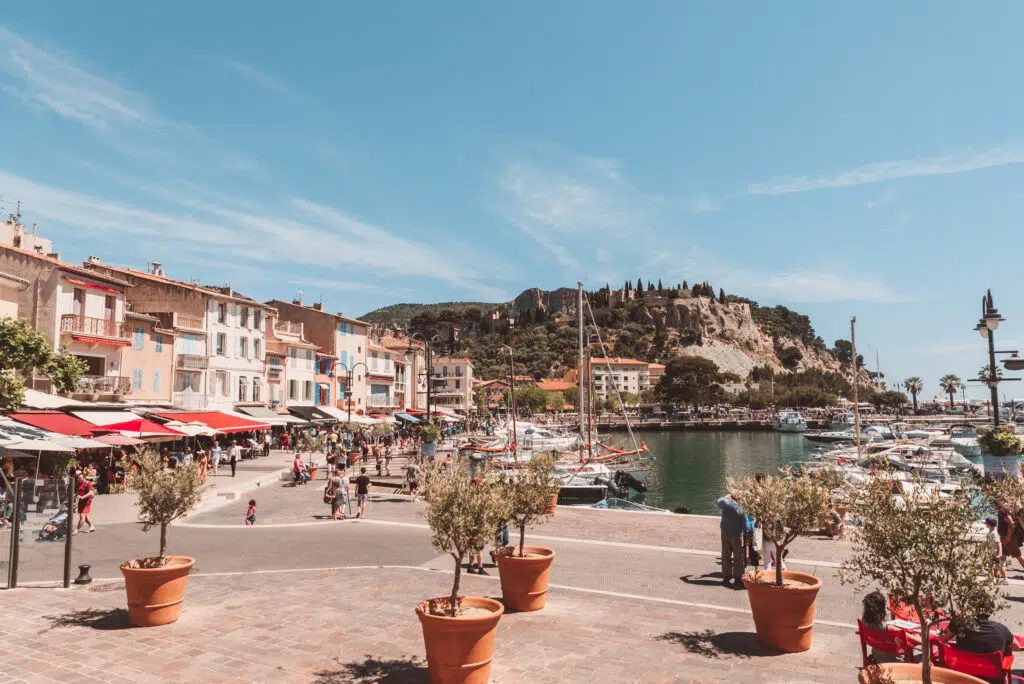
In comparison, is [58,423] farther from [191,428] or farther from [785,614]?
[785,614]

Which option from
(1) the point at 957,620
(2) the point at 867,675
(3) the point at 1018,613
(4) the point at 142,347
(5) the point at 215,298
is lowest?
(3) the point at 1018,613

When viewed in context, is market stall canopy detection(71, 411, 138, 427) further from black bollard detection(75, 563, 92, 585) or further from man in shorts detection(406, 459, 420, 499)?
black bollard detection(75, 563, 92, 585)

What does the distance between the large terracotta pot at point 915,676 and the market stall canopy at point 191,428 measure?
24.0 m

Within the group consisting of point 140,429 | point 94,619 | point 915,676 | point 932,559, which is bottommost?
point 94,619

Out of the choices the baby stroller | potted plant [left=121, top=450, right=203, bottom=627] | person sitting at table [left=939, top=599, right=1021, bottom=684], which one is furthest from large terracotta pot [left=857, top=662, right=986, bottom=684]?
the baby stroller

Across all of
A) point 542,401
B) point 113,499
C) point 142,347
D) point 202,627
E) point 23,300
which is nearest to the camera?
point 202,627

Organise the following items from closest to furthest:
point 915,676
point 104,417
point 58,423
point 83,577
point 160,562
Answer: point 915,676
point 160,562
point 83,577
point 58,423
point 104,417

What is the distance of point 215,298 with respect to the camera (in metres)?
39.8

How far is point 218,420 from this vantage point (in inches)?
1117

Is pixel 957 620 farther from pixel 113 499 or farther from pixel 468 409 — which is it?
pixel 468 409

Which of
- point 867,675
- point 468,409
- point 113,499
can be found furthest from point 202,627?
point 468,409

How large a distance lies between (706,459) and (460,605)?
61143 millimetres

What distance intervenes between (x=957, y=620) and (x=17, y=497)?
478 inches

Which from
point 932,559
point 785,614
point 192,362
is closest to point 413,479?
point 785,614
